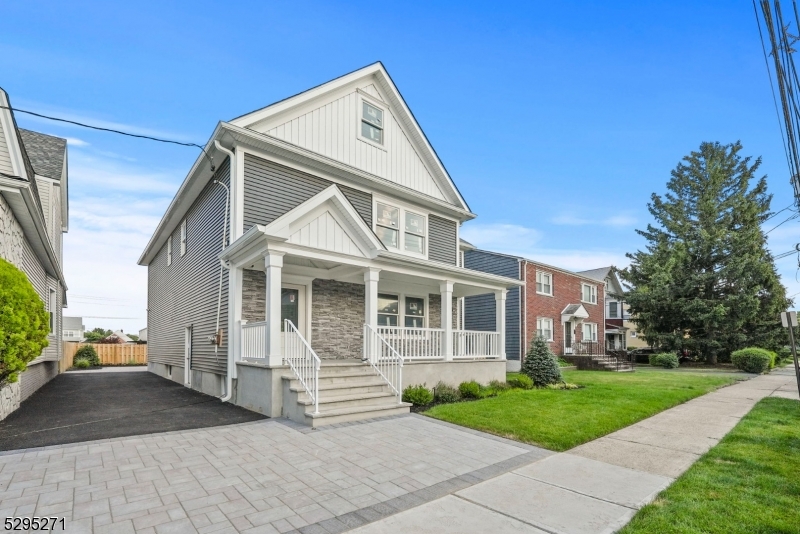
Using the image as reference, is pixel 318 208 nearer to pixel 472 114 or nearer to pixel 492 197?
pixel 472 114

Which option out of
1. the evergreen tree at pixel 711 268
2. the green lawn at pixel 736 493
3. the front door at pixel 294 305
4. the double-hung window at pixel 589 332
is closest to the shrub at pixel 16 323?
the front door at pixel 294 305

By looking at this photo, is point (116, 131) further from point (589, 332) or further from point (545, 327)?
point (589, 332)

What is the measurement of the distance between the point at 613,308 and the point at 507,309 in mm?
20517

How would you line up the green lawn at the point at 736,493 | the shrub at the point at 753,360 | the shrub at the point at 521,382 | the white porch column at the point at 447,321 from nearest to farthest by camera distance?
the green lawn at the point at 736,493
the white porch column at the point at 447,321
the shrub at the point at 521,382
the shrub at the point at 753,360

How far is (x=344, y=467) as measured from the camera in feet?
17.1

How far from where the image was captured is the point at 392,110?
46.2 feet

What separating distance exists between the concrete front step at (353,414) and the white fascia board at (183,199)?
682cm

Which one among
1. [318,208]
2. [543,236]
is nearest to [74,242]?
[318,208]

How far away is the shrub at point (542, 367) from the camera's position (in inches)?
523

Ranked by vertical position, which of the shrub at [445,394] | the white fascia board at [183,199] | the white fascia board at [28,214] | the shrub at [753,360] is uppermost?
the white fascia board at [183,199]

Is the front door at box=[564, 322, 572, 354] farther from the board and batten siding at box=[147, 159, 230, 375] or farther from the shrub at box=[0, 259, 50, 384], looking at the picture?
the shrub at box=[0, 259, 50, 384]

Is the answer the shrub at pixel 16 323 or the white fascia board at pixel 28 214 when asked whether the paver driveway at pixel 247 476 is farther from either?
the white fascia board at pixel 28 214

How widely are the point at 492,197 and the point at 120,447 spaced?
2497cm

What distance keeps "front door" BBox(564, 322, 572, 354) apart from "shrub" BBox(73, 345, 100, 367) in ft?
91.6
